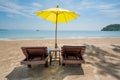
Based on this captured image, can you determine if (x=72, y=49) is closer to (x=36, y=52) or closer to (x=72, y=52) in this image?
(x=72, y=52)

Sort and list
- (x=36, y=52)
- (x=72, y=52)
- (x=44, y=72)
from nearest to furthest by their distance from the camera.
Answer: (x=44, y=72), (x=36, y=52), (x=72, y=52)

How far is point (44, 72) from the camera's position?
18.5 feet

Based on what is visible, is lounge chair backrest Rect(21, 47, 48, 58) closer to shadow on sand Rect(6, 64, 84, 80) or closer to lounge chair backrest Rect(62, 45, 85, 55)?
shadow on sand Rect(6, 64, 84, 80)

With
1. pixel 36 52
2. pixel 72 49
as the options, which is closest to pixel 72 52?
pixel 72 49

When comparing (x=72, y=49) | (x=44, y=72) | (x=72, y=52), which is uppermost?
(x=72, y=49)

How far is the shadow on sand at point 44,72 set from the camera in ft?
16.7

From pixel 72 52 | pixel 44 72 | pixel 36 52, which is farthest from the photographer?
pixel 72 52

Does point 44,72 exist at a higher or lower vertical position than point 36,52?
lower

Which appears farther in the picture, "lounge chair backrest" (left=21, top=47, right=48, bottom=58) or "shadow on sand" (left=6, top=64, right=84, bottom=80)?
"lounge chair backrest" (left=21, top=47, right=48, bottom=58)

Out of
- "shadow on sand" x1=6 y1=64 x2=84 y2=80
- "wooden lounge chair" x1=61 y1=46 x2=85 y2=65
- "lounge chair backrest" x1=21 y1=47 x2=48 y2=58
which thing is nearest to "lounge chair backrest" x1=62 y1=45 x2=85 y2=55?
"wooden lounge chair" x1=61 y1=46 x2=85 y2=65

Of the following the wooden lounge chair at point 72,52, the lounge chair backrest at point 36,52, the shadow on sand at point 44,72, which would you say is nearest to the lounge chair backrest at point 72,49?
the wooden lounge chair at point 72,52

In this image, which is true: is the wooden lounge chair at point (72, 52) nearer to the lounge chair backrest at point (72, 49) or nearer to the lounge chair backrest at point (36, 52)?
the lounge chair backrest at point (72, 49)

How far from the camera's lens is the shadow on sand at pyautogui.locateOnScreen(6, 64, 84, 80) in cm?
510

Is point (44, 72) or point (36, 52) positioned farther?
point (36, 52)
